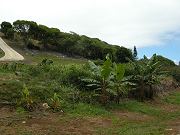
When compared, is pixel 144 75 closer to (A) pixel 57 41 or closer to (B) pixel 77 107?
(B) pixel 77 107

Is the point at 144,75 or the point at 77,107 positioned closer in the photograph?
the point at 77,107

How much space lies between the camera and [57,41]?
82625mm

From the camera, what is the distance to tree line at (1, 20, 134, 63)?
263 feet

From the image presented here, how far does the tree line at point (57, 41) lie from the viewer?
263 ft

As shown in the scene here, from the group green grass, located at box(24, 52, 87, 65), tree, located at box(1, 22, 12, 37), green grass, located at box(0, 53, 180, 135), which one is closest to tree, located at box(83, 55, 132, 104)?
green grass, located at box(0, 53, 180, 135)

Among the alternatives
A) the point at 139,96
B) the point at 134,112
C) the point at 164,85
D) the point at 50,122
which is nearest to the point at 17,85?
the point at 50,122

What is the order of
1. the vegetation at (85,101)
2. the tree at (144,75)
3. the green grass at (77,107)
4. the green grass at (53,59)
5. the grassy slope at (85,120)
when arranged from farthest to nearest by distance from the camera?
the green grass at (53,59)
the tree at (144,75)
the green grass at (77,107)
the vegetation at (85,101)
the grassy slope at (85,120)

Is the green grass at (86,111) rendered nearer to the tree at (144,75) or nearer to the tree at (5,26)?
the tree at (144,75)

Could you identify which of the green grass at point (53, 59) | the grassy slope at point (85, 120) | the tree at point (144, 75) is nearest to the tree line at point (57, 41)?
the green grass at point (53, 59)

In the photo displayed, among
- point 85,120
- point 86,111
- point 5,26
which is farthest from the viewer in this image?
point 5,26

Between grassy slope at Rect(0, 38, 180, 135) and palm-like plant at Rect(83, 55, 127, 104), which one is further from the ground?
palm-like plant at Rect(83, 55, 127, 104)

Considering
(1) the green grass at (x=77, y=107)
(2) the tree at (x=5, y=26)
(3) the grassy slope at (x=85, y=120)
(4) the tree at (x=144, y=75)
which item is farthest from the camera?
(2) the tree at (x=5, y=26)

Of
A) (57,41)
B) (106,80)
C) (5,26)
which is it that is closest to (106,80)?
(106,80)

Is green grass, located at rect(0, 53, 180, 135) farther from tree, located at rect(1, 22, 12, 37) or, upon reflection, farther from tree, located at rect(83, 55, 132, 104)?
tree, located at rect(1, 22, 12, 37)
